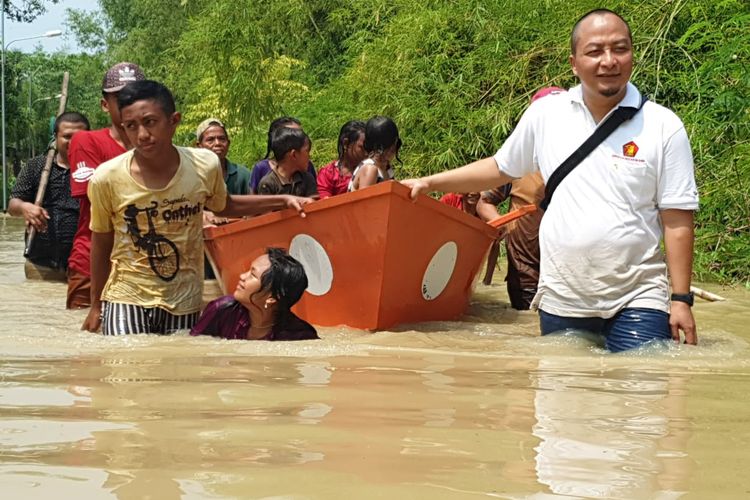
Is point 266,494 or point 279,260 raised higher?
point 279,260

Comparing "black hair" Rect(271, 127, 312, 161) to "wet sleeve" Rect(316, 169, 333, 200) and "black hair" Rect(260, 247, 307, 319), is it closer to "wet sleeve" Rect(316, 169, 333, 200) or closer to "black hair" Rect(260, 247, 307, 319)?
"wet sleeve" Rect(316, 169, 333, 200)

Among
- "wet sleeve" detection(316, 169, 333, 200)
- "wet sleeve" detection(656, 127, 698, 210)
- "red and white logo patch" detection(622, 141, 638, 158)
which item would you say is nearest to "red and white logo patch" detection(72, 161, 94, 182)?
"wet sleeve" detection(316, 169, 333, 200)

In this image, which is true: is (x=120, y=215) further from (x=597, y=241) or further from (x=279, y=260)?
(x=597, y=241)

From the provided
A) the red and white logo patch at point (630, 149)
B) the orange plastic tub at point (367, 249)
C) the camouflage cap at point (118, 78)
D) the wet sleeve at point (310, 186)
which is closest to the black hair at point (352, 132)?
the wet sleeve at point (310, 186)

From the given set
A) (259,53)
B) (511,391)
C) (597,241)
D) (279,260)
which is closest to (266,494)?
(511,391)

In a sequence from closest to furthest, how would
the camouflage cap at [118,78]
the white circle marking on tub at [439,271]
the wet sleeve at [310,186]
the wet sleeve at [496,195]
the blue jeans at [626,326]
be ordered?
the blue jeans at [626,326] → the camouflage cap at [118,78] → the white circle marking on tub at [439,271] → the wet sleeve at [310,186] → the wet sleeve at [496,195]

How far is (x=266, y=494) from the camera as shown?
213cm

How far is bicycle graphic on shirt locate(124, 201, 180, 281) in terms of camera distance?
4.91 m

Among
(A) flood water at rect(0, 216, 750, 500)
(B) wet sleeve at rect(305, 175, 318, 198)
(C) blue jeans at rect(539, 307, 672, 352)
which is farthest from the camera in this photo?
(B) wet sleeve at rect(305, 175, 318, 198)

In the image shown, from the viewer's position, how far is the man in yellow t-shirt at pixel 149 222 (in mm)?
4844

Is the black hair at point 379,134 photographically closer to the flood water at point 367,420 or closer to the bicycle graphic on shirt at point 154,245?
the bicycle graphic on shirt at point 154,245

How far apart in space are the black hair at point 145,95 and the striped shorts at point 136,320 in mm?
894

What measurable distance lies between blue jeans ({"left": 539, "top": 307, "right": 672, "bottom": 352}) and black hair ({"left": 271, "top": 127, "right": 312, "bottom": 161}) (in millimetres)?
2771

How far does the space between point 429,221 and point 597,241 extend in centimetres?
180
